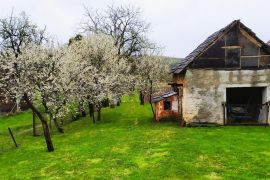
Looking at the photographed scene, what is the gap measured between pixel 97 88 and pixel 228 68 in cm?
1353

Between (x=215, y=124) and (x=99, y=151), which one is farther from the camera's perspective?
(x=215, y=124)

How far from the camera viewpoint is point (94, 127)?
37.4 m

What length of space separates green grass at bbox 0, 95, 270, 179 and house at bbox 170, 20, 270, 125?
1.65 meters

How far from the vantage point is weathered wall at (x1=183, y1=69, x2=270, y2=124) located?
3198cm

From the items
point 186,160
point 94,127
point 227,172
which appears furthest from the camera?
point 94,127

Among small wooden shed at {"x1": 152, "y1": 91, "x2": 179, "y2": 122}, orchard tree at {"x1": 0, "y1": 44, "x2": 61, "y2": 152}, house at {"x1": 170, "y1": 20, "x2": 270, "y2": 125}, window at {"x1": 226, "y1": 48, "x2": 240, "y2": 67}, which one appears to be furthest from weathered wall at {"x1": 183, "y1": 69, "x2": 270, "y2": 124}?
orchard tree at {"x1": 0, "y1": 44, "x2": 61, "y2": 152}

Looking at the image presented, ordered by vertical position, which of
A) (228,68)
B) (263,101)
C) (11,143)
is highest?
(228,68)

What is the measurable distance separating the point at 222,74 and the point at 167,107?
714 centimetres

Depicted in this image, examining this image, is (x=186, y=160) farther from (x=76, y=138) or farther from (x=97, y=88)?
(x=97, y=88)

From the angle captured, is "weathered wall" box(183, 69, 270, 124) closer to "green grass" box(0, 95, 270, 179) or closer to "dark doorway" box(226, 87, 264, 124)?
"dark doorway" box(226, 87, 264, 124)

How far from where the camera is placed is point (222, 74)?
105 feet

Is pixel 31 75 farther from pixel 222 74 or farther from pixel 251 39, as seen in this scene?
pixel 251 39

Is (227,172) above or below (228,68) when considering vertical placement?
below

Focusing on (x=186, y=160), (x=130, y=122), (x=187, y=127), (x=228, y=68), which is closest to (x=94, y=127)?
(x=130, y=122)
